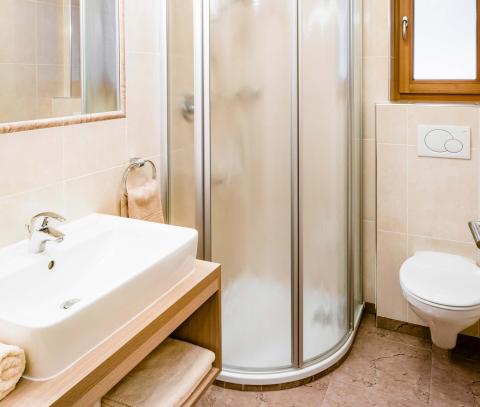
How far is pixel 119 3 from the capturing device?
67.4 inches

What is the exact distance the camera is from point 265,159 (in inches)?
77.5

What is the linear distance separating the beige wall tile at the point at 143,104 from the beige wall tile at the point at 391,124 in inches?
43.4

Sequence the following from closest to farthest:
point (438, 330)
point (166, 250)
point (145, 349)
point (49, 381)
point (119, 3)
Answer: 1. point (49, 381)
2. point (145, 349)
3. point (166, 250)
4. point (119, 3)
5. point (438, 330)

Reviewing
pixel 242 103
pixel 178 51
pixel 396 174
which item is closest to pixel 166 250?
pixel 242 103

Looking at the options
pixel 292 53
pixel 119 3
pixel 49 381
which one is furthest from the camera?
pixel 292 53

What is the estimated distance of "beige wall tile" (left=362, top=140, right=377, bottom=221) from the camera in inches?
96.0

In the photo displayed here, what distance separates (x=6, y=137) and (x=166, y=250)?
551 millimetres

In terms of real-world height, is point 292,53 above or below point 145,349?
above

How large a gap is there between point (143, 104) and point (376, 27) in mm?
1242

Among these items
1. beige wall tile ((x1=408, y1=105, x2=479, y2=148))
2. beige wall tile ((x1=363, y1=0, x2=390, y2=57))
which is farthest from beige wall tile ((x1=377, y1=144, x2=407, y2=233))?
beige wall tile ((x1=363, y1=0, x2=390, y2=57))

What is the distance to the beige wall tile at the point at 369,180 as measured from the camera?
244cm

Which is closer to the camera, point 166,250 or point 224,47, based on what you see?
point 166,250

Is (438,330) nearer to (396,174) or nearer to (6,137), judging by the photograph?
(396,174)

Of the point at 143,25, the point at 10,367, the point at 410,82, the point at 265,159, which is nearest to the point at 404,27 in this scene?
the point at 410,82
